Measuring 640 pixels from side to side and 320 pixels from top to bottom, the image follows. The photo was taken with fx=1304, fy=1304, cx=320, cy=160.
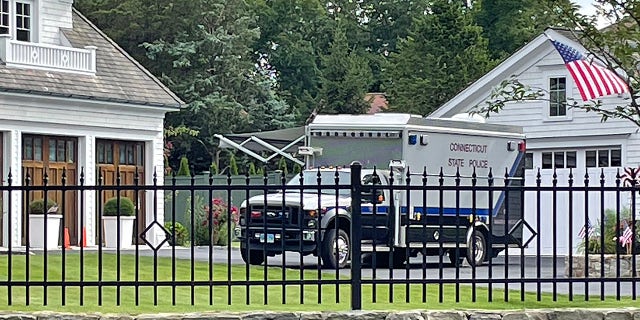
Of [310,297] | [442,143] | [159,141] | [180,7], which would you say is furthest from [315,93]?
[310,297]

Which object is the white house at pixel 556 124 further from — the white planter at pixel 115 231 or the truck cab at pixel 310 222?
the truck cab at pixel 310 222

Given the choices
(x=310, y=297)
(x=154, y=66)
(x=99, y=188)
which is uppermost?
(x=154, y=66)

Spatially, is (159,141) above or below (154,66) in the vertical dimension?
below

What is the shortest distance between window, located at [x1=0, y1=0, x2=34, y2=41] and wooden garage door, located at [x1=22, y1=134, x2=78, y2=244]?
276 cm

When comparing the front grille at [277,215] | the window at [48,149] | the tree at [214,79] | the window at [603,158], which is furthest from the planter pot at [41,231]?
the tree at [214,79]

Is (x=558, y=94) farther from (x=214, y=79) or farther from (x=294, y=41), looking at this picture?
(x=294, y=41)

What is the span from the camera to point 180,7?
5928cm

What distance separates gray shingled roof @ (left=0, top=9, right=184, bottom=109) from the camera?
30.3 m

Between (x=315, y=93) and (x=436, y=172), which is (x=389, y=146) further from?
(x=315, y=93)

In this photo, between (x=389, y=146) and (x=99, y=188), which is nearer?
(x=99, y=188)

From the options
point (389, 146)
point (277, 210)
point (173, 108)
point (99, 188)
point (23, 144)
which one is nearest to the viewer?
point (99, 188)

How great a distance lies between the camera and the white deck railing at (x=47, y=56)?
30.5 m

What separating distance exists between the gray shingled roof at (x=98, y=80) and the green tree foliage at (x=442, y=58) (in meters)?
22.0

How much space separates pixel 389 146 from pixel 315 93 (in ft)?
149
